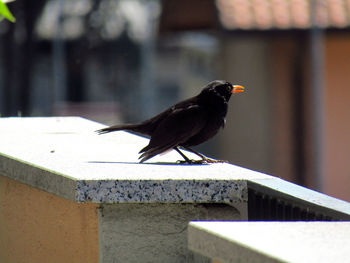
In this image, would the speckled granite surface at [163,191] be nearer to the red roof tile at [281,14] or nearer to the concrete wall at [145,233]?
the concrete wall at [145,233]

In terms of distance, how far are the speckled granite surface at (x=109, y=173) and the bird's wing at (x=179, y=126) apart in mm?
80

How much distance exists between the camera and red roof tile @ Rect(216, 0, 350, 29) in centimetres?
1541

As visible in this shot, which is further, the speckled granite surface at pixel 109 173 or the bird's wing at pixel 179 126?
the bird's wing at pixel 179 126

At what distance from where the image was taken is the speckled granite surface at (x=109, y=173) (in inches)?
121

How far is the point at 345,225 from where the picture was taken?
2.70 metres

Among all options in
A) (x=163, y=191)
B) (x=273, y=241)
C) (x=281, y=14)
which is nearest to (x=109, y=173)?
(x=163, y=191)

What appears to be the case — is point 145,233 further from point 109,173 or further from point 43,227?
point 43,227

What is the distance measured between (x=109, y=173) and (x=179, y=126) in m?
1.16

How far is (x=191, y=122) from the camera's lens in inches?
173

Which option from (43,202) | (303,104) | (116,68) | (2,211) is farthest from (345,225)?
(116,68)

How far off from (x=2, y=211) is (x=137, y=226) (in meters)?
1.10

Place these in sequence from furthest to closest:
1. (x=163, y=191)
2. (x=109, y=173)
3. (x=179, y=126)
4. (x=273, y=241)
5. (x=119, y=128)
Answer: (x=119, y=128) < (x=179, y=126) < (x=109, y=173) < (x=163, y=191) < (x=273, y=241)

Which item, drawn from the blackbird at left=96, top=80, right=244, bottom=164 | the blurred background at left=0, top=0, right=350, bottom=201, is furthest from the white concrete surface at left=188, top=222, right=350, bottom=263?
the blurred background at left=0, top=0, right=350, bottom=201

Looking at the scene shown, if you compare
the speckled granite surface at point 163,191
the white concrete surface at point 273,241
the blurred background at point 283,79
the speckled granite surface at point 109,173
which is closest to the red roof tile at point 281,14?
the blurred background at point 283,79
